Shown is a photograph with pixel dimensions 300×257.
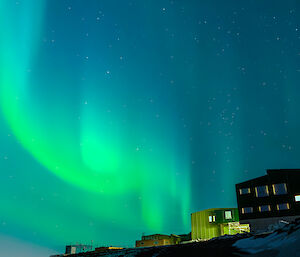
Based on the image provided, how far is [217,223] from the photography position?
53375 millimetres

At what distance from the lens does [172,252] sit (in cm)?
1118

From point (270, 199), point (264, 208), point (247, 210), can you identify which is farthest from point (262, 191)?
point (247, 210)

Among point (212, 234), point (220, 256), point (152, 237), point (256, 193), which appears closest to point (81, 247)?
point (152, 237)

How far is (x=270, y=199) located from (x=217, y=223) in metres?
12.9

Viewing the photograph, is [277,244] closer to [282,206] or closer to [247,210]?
[282,206]

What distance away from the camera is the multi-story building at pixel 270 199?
42.2 m

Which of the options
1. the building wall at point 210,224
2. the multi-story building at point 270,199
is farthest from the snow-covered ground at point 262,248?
the building wall at point 210,224

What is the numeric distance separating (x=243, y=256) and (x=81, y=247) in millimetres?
83568

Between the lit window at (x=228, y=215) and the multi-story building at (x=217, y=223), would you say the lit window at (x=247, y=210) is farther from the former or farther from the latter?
the lit window at (x=228, y=215)

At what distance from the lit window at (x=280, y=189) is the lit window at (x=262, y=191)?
4.44ft

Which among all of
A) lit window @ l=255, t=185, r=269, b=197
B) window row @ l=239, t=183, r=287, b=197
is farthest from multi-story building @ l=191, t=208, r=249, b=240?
lit window @ l=255, t=185, r=269, b=197

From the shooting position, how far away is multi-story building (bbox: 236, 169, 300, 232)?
4222 cm

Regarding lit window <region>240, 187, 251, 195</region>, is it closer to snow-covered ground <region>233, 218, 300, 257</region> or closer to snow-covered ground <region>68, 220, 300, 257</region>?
snow-covered ground <region>68, 220, 300, 257</region>

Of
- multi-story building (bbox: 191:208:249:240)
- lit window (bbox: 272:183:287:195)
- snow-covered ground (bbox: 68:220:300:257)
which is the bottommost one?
snow-covered ground (bbox: 68:220:300:257)
